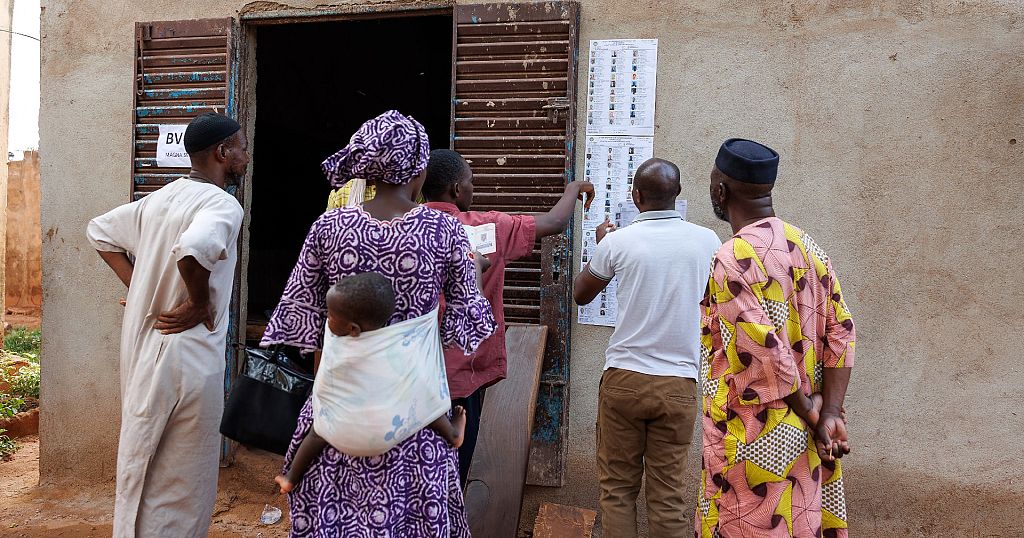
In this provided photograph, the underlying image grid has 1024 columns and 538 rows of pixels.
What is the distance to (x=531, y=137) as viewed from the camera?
378cm

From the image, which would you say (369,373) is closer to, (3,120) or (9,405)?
(9,405)

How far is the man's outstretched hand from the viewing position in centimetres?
273

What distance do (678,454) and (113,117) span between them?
3785 mm

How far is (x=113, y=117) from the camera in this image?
4.43m

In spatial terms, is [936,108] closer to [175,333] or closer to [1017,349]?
[1017,349]

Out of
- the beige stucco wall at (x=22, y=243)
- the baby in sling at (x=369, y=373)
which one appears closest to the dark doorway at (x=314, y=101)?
the baby in sling at (x=369, y=373)

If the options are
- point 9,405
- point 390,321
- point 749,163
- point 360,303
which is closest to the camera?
point 360,303

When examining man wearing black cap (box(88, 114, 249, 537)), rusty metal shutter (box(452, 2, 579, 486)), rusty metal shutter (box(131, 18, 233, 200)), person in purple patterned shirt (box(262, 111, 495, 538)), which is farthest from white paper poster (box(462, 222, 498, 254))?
rusty metal shutter (box(131, 18, 233, 200))

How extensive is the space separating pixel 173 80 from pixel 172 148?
394 mm

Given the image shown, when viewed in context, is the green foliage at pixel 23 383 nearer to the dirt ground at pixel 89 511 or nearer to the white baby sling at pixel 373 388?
the dirt ground at pixel 89 511

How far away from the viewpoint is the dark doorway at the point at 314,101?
270 inches

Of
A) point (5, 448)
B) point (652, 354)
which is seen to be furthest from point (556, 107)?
point (5, 448)

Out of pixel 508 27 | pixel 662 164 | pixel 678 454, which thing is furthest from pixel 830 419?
pixel 508 27

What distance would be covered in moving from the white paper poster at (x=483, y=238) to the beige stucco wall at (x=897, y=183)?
1206 millimetres
